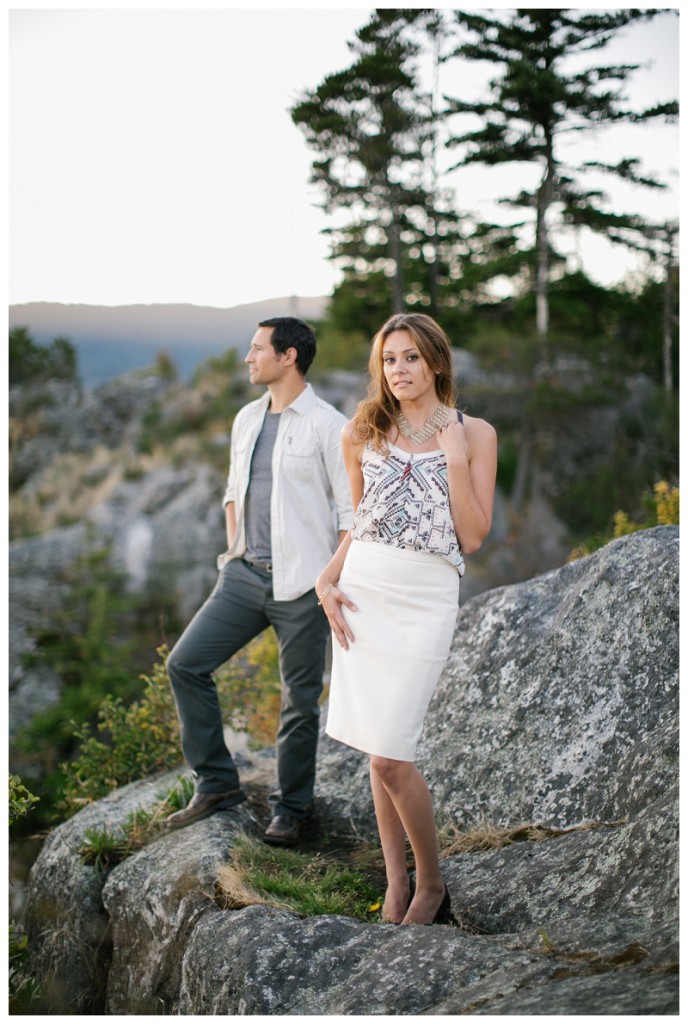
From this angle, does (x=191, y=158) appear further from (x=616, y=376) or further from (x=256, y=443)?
(x=616, y=376)

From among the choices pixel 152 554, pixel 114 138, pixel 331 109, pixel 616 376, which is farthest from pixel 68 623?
pixel 616 376

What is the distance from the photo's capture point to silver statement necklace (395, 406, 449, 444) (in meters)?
2.96

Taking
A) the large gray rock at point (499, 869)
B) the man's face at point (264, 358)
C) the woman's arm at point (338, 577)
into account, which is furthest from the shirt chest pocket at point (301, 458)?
the large gray rock at point (499, 869)

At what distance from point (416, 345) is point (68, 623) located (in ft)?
35.9

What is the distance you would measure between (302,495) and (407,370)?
110 cm

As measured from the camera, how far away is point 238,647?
3943 millimetres

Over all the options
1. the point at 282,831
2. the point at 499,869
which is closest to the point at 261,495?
the point at 282,831

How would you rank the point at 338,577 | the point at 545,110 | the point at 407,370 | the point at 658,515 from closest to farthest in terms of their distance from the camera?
the point at 407,370 < the point at 338,577 < the point at 658,515 < the point at 545,110

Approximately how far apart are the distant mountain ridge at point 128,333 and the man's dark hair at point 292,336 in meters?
17.2

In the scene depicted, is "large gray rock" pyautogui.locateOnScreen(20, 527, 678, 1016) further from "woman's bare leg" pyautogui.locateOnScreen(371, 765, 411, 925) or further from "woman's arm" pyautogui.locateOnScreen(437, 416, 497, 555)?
"woman's arm" pyautogui.locateOnScreen(437, 416, 497, 555)

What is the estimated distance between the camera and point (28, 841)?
5.32 meters

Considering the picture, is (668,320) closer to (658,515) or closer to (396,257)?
(396,257)

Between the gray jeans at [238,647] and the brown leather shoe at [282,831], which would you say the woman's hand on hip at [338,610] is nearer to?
the gray jeans at [238,647]

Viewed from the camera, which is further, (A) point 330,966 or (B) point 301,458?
(B) point 301,458
